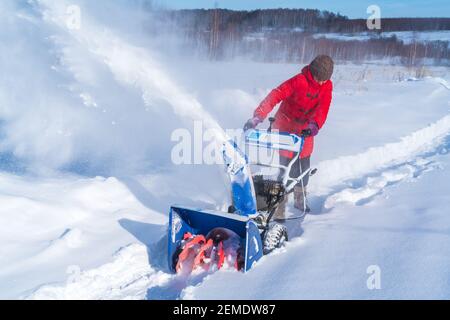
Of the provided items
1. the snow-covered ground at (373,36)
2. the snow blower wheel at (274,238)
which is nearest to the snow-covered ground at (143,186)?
the snow blower wheel at (274,238)

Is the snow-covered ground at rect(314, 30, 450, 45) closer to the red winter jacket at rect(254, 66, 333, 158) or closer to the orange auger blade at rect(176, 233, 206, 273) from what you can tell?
the red winter jacket at rect(254, 66, 333, 158)

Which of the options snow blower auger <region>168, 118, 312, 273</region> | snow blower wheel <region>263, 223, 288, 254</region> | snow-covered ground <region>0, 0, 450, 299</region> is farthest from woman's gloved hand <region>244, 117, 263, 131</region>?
snow blower wheel <region>263, 223, 288, 254</region>

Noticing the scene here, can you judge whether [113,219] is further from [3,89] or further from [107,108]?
[3,89]

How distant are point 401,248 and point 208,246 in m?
1.66

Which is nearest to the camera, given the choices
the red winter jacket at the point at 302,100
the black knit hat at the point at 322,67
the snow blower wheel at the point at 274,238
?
the snow blower wheel at the point at 274,238

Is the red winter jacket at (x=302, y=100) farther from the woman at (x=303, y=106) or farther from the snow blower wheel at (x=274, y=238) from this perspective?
the snow blower wheel at (x=274, y=238)

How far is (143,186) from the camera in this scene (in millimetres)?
5930

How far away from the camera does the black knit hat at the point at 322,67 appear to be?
4.79m

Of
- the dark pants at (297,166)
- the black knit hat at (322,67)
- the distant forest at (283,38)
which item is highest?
the distant forest at (283,38)

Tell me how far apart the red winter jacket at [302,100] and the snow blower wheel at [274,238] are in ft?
4.64

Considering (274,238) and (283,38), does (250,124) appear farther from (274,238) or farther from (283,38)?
(283,38)

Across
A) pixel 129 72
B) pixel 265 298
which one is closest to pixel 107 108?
pixel 129 72

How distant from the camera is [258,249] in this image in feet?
12.0

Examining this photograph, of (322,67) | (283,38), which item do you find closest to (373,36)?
(283,38)
